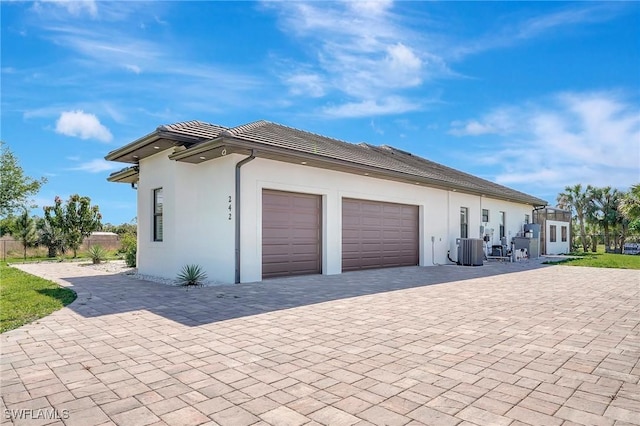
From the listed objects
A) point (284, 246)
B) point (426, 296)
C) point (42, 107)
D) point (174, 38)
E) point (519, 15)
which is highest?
point (519, 15)

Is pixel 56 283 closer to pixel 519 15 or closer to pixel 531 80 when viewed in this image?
pixel 519 15

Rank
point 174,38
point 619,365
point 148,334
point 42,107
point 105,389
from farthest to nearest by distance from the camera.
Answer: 1. point 42,107
2. point 174,38
3. point 148,334
4. point 619,365
5. point 105,389

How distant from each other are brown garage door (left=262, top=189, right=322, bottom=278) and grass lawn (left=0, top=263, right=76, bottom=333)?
4.36 meters

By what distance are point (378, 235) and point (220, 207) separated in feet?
19.1

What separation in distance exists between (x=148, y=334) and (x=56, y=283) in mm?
6107

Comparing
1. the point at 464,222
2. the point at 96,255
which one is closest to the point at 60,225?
the point at 96,255

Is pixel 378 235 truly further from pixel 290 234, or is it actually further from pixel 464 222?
pixel 464 222

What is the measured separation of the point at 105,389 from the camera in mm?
2959

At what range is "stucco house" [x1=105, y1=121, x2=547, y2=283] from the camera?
29.5 feet

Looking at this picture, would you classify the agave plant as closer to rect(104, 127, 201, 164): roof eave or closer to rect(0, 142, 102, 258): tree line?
rect(104, 127, 201, 164): roof eave

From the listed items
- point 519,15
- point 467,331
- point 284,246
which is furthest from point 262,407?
point 519,15

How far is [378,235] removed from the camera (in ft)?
42.0

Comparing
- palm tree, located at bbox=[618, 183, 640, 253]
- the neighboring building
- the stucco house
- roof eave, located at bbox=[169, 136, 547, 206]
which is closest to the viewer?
roof eave, located at bbox=[169, 136, 547, 206]

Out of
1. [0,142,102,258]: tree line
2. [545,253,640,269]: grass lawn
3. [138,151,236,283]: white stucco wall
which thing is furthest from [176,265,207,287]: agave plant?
[0,142,102,258]: tree line
